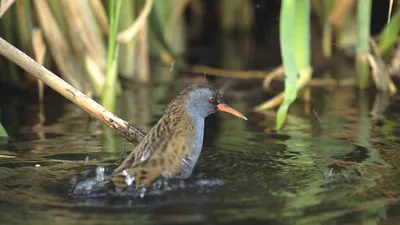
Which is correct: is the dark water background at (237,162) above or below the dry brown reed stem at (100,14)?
below

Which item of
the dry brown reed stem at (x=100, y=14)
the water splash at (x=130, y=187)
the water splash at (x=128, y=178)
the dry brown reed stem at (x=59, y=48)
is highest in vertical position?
the dry brown reed stem at (x=100, y=14)

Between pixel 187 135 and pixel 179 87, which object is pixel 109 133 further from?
pixel 179 87

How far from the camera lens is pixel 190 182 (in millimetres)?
4184

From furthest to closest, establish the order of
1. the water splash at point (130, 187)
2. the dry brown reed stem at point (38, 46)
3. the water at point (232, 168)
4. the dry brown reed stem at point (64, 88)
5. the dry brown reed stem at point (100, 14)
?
1. the dry brown reed stem at point (100, 14)
2. the dry brown reed stem at point (38, 46)
3. the dry brown reed stem at point (64, 88)
4. the water splash at point (130, 187)
5. the water at point (232, 168)

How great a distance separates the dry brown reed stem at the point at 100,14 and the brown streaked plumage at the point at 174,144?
2061mm

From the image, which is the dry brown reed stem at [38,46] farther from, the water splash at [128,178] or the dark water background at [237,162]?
the water splash at [128,178]

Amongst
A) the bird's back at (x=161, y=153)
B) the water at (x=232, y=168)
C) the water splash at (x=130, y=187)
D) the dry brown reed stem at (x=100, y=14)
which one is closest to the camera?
the water at (x=232, y=168)

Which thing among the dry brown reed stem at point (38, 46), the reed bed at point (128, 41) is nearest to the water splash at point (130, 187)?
the reed bed at point (128, 41)

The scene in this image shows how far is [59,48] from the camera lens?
6664 mm

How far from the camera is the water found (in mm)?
3648

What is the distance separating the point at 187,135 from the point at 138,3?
2.84 metres

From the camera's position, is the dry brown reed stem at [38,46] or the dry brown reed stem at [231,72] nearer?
the dry brown reed stem at [38,46]

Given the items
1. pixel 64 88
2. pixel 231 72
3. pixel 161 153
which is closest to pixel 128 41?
pixel 231 72

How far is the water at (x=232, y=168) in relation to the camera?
3.65 m
